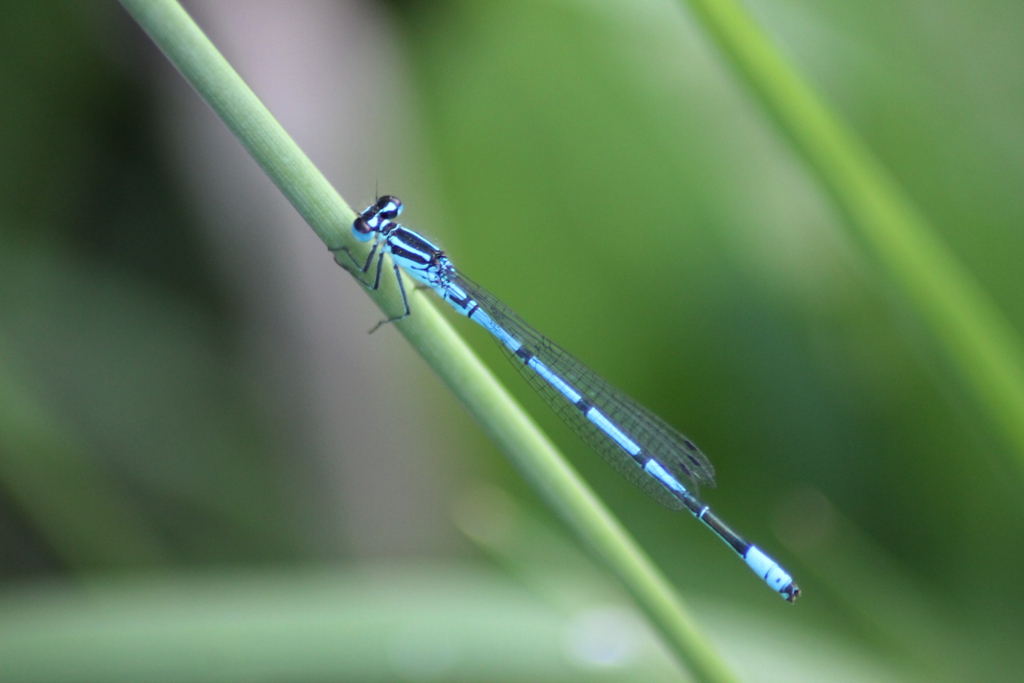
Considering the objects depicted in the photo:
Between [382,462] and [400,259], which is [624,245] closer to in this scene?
[400,259]

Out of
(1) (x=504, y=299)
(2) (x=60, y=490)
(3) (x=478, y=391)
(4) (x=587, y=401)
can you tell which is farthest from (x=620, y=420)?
(2) (x=60, y=490)

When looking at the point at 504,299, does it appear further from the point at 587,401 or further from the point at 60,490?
the point at 60,490

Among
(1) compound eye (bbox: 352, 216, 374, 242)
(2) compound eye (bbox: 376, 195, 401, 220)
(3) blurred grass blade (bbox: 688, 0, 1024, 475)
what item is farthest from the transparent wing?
(3) blurred grass blade (bbox: 688, 0, 1024, 475)

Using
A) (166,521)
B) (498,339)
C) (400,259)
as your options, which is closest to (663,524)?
(498,339)

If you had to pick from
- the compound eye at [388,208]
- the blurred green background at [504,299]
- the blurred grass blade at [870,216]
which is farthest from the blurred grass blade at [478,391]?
the blurred green background at [504,299]

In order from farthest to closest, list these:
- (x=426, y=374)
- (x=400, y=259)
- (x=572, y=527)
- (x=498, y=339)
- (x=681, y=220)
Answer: (x=426, y=374) → (x=681, y=220) → (x=498, y=339) → (x=400, y=259) → (x=572, y=527)
